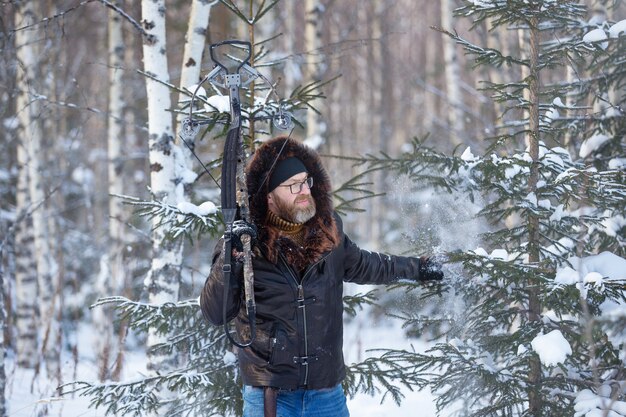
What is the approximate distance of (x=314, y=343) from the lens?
12.9 ft

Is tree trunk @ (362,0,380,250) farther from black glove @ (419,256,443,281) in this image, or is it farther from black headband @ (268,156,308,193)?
black headband @ (268,156,308,193)

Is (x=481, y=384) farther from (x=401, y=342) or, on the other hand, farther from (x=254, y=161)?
(x=401, y=342)

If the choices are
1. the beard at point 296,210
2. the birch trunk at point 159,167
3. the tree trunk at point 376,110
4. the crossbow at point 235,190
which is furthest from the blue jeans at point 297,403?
the tree trunk at point 376,110

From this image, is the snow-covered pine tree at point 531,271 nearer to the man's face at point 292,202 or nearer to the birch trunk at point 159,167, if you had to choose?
the man's face at point 292,202

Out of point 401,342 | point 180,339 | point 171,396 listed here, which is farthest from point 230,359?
point 401,342

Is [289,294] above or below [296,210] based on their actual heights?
below

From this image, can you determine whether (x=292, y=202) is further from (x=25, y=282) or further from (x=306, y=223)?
(x=25, y=282)

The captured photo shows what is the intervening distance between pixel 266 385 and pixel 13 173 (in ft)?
37.3

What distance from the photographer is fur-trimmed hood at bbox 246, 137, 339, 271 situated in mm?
4004

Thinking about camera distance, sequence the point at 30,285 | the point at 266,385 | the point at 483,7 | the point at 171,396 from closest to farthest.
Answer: the point at 266,385, the point at 483,7, the point at 171,396, the point at 30,285

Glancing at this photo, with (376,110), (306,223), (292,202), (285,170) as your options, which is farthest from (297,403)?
(376,110)

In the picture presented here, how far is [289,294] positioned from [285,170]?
80 centimetres

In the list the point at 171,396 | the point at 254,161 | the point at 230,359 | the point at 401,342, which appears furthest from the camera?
the point at 401,342

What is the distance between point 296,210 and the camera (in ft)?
13.5
